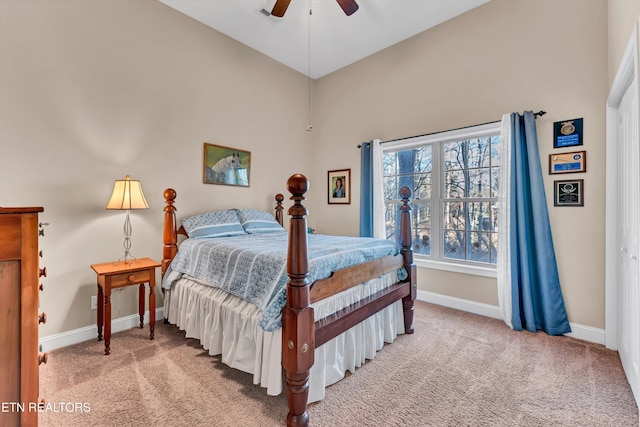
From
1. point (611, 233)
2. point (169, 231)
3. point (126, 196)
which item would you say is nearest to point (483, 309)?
point (611, 233)

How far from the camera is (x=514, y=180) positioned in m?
2.82

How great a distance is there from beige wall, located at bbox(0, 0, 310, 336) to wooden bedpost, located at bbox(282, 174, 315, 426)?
2.13 metres

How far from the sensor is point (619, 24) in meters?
2.02

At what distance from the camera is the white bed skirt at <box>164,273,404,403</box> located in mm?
1783

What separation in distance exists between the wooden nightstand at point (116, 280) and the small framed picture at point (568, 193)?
3.76 meters

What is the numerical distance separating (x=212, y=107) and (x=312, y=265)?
8.71ft

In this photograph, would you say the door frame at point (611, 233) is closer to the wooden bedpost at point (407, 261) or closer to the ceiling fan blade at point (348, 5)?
the wooden bedpost at point (407, 261)

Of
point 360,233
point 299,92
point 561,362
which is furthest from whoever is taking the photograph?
point 299,92

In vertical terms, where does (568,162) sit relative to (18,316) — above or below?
above

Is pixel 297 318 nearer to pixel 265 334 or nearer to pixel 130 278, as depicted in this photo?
pixel 265 334

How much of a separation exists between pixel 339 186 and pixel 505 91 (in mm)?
2356

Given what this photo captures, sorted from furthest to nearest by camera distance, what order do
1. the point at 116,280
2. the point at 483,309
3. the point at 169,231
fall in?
the point at 483,309, the point at 169,231, the point at 116,280

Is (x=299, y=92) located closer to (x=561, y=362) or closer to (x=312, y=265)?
(x=312, y=265)

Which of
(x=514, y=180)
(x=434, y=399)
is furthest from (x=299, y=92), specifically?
(x=434, y=399)
